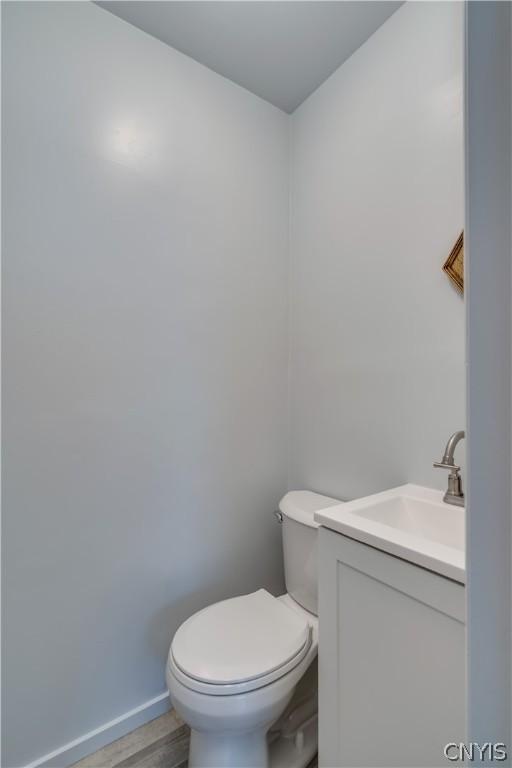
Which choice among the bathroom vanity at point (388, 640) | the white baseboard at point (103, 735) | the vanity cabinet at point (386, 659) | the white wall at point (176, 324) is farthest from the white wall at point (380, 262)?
the white baseboard at point (103, 735)

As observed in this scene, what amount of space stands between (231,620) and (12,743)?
2.30 feet

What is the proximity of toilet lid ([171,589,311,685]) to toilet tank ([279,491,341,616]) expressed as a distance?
85 mm

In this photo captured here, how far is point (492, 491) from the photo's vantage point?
29cm

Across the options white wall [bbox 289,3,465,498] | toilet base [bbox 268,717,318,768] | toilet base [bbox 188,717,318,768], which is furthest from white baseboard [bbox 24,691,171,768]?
white wall [bbox 289,3,465,498]

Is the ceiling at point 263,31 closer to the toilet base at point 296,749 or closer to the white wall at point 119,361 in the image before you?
the white wall at point 119,361

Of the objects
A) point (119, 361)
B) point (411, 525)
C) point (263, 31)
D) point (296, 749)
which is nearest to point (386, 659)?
point (411, 525)

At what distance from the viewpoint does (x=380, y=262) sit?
4.16 ft

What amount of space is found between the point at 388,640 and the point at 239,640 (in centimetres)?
50

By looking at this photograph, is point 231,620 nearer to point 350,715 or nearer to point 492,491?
point 350,715

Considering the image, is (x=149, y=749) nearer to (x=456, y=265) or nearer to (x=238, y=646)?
(x=238, y=646)

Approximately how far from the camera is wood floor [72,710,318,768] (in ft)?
3.57

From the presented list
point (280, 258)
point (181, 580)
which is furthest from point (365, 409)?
point (181, 580)

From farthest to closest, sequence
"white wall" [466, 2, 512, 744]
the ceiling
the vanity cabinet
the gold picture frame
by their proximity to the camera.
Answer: the ceiling
the gold picture frame
the vanity cabinet
"white wall" [466, 2, 512, 744]

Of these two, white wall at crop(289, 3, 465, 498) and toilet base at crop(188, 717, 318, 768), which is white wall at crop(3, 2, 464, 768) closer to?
white wall at crop(289, 3, 465, 498)
